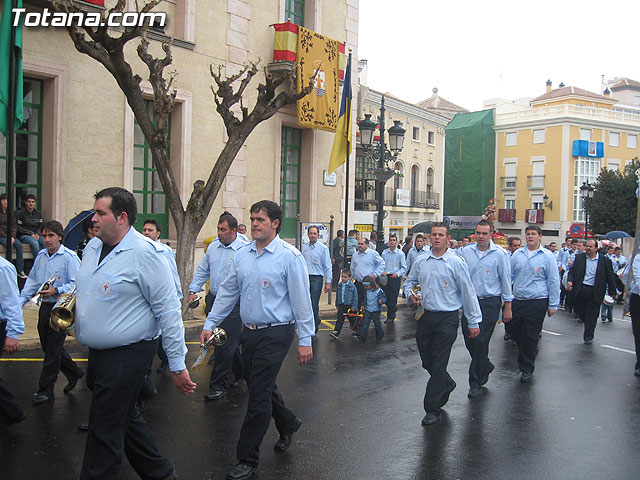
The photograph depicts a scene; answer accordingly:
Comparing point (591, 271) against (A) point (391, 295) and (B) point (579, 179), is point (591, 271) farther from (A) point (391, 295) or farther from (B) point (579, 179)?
(B) point (579, 179)

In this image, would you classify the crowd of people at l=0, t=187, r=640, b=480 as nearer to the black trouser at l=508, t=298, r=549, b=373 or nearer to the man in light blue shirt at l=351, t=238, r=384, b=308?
the black trouser at l=508, t=298, r=549, b=373

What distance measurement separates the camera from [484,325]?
25.9ft

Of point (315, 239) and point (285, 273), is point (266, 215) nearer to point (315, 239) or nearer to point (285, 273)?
point (285, 273)

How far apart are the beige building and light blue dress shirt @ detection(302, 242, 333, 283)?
4.91 metres

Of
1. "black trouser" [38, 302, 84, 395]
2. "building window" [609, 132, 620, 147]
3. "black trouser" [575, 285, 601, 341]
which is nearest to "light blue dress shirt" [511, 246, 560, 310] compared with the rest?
"black trouser" [575, 285, 601, 341]

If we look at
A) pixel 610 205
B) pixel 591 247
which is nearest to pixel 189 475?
pixel 591 247

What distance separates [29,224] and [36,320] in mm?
2221

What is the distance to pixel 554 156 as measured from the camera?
5494 centimetres

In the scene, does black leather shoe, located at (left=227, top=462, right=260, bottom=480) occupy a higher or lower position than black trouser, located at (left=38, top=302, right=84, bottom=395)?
lower

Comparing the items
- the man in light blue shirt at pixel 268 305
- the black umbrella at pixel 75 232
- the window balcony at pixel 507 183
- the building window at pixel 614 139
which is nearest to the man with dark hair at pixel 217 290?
the man in light blue shirt at pixel 268 305

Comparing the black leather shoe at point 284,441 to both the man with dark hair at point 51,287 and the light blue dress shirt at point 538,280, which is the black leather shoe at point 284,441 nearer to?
the man with dark hair at point 51,287

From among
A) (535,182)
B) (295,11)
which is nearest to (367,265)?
→ (295,11)

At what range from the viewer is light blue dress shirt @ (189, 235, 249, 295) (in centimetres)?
778

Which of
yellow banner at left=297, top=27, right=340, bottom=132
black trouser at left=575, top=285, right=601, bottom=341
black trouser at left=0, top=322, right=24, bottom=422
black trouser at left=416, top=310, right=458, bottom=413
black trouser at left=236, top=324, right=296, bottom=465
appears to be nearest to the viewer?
black trouser at left=236, top=324, right=296, bottom=465
